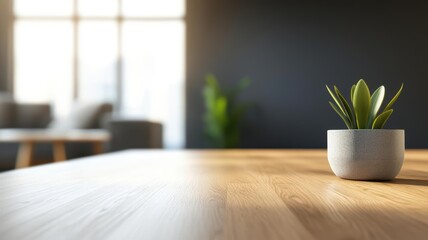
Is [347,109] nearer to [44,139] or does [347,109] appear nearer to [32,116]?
[44,139]

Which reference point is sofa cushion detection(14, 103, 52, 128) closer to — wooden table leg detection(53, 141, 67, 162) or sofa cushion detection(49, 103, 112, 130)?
A: sofa cushion detection(49, 103, 112, 130)

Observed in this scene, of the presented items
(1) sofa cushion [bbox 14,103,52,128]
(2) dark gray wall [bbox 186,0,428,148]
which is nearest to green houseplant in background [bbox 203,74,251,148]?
(2) dark gray wall [bbox 186,0,428,148]

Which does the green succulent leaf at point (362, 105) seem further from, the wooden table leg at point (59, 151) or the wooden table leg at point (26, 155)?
the wooden table leg at point (59, 151)

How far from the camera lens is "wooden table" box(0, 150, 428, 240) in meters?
0.33

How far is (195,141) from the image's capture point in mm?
5707

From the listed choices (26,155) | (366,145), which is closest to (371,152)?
(366,145)

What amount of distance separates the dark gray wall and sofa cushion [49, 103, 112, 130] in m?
1.47

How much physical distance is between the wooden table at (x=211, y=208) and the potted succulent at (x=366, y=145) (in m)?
0.02

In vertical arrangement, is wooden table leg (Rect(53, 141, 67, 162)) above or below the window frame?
below

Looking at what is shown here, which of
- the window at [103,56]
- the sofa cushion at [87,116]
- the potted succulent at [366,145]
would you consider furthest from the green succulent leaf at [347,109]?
the window at [103,56]

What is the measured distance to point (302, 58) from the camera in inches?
224

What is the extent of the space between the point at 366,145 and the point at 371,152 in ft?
0.04

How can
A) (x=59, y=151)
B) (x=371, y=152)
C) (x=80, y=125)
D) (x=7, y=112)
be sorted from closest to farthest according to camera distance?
(x=371, y=152) → (x=59, y=151) → (x=80, y=125) → (x=7, y=112)

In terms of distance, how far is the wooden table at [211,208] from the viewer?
334 millimetres
